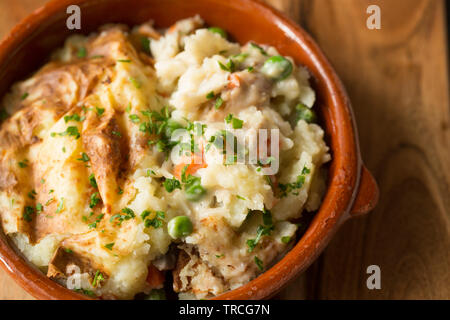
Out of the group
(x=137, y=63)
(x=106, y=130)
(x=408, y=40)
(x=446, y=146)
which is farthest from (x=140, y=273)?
(x=408, y=40)

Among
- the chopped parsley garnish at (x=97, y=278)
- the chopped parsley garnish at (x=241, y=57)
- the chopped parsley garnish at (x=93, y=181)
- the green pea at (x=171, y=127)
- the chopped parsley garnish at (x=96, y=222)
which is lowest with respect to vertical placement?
the chopped parsley garnish at (x=97, y=278)

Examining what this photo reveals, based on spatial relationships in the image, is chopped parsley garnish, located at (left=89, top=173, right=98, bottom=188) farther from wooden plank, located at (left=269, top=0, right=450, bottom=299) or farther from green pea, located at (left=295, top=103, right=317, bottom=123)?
wooden plank, located at (left=269, top=0, right=450, bottom=299)

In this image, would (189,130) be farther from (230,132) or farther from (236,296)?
(236,296)

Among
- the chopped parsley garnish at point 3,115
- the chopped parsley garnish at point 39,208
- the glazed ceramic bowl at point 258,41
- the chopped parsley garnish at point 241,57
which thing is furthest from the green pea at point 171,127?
the chopped parsley garnish at point 3,115

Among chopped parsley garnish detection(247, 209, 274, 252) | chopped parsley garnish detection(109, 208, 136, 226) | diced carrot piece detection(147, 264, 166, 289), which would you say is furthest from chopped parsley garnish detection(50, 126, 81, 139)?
chopped parsley garnish detection(247, 209, 274, 252)

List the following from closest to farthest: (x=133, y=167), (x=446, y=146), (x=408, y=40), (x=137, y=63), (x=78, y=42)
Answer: (x=133, y=167) < (x=137, y=63) < (x=78, y=42) < (x=446, y=146) < (x=408, y=40)

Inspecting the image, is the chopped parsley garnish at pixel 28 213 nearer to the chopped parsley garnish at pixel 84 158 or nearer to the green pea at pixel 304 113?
the chopped parsley garnish at pixel 84 158

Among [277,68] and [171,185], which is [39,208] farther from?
[277,68]
